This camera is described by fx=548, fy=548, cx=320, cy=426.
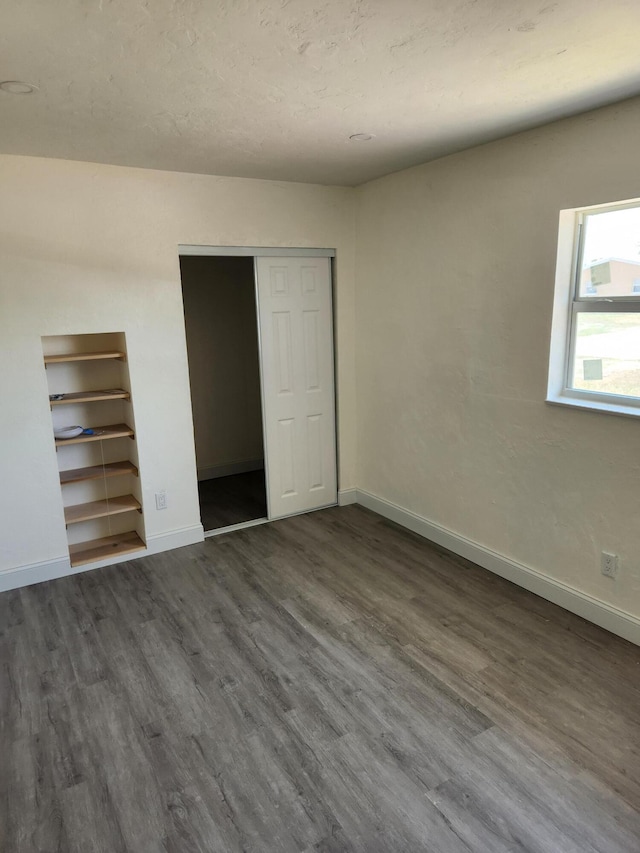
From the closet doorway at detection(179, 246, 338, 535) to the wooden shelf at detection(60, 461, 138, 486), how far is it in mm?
800

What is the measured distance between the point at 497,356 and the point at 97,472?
2.70 meters

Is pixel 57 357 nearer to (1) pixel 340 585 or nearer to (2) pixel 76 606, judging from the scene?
(2) pixel 76 606

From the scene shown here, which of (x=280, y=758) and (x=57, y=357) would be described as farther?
(x=57, y=357)

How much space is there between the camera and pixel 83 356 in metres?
3.43

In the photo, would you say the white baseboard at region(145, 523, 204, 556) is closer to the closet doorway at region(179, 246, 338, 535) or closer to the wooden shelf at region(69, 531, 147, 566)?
the wooden shelf at region(69, 531, 147, 566)

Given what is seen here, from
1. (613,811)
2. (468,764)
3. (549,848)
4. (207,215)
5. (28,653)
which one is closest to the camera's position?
(549,848)

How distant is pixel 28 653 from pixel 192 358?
3.02 metres

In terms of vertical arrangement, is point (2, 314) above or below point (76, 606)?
above

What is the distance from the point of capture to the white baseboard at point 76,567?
134 inches

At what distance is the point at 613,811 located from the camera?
1.84m

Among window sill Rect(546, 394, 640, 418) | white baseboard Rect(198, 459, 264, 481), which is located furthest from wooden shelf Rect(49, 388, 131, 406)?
window sill Rect(546, 394, 640, 418)

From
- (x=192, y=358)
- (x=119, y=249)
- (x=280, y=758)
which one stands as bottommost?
(x=280, y=758)

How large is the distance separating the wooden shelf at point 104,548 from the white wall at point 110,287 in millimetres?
163

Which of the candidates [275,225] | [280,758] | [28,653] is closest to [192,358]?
[275,225]
